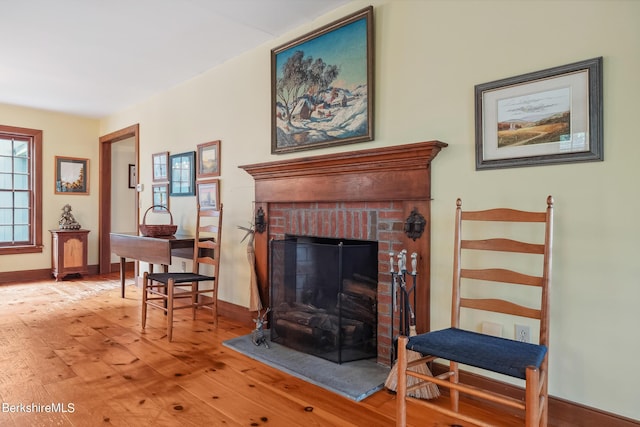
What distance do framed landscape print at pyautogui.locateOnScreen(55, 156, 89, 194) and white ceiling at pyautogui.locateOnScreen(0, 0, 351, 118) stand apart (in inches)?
55.8

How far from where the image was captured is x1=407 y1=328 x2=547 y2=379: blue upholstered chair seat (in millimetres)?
1359

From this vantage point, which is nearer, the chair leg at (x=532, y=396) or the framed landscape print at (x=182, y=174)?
the chair leg at (x=532, y=396)

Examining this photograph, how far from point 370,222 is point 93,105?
→ 15.0 feet

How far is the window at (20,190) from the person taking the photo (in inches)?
214

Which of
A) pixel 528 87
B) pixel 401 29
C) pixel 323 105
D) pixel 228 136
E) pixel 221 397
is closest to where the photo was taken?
pixel 528 87

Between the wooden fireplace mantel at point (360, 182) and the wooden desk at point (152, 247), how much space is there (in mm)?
884

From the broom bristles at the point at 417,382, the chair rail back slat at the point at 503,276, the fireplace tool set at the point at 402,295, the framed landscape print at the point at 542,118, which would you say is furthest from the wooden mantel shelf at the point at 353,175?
the broom bristles at the point at 417,382

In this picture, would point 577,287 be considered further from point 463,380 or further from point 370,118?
point 370,118

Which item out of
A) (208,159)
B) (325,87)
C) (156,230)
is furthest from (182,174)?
(325,87)

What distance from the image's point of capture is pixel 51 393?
6.89ft

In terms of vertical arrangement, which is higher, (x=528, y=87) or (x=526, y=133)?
(x=528, y=87)

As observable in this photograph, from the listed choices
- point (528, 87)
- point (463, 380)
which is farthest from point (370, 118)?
point (463, 380)

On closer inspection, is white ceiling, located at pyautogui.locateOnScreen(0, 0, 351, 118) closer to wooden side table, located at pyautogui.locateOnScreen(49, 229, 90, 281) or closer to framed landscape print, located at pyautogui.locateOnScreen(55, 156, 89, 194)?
framed landscape print, located at pyautogui.locateOnScreen(55, 156, 89, 194)

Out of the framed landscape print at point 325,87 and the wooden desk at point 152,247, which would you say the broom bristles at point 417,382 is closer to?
the framed landscape print at point 325,87
